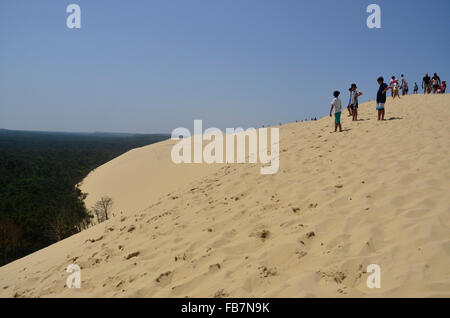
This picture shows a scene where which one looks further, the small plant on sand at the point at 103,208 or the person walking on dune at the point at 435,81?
the small plant on sand at the point at 103,208

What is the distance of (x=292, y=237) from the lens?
3.30 meters

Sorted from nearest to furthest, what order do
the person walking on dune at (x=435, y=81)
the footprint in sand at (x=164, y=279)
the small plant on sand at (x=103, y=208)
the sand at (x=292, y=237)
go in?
the sand at (x=292, y=237) → the footprint in sand at (x=164, y=279) → the person walking on dune at (x=435, y=81) → the small plant on sand at (x=103, y=208)

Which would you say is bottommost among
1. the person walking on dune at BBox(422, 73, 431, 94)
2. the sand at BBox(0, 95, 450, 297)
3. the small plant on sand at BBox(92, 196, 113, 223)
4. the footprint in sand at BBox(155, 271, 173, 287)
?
the small plant on sand at BBox(92, 196, 113, 223)

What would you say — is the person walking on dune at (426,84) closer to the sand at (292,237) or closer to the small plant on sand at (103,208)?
the sand at (292,237)

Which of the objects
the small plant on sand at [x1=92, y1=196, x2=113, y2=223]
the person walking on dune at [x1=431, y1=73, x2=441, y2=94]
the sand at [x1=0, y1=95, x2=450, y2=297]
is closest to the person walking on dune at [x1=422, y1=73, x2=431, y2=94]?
the person walking on dune at [x1=431, y1=73, x2=441, y2=94]

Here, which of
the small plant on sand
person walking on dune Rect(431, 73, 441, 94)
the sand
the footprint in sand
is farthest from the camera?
the small plant on sand

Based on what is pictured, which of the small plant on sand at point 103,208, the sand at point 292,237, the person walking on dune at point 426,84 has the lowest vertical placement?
the small plant on sand at point 103,208

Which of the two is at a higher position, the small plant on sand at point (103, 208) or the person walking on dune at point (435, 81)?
the person walking on dune at point (435, 81)

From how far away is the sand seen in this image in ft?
8.33

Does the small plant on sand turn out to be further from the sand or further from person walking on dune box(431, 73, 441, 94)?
person walking on dune box(431, 73, 441, 94)

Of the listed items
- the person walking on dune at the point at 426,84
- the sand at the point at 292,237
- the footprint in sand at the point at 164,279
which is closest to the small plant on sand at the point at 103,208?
the sand at the point at 292,237

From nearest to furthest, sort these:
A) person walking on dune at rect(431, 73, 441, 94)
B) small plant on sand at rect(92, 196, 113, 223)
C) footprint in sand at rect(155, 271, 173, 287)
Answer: footprint in sand at rect(155, 271, 173, 287) < person walking on dune at rect(431, 73, 441, 94) < small plant on sand at rect(92, 196, 113, 223)

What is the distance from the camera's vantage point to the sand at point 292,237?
2.54 m
